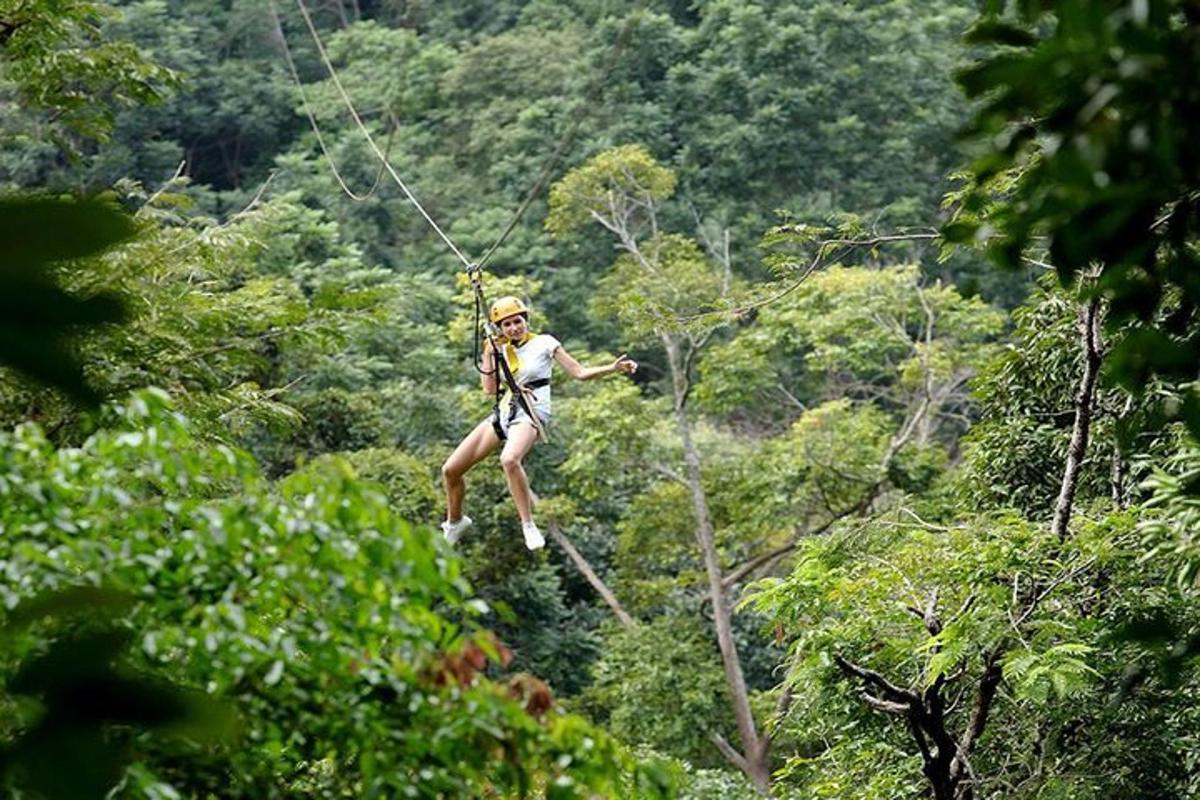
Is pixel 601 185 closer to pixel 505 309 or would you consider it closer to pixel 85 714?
pixel 505 309

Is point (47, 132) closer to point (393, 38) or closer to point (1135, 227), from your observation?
point (1135, 227)

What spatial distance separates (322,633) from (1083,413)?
10.8 feet

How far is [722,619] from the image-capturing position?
12.2 metres

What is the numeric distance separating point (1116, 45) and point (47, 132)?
6609mm

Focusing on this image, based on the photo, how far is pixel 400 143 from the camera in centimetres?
2188

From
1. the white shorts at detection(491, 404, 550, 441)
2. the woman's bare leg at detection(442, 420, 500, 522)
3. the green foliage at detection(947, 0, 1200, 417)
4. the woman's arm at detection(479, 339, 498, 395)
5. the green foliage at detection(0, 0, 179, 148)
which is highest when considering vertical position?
the green foliage at detection(947, 0, 1200, 417)

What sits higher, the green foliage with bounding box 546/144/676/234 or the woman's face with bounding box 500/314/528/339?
the woman's face with bounding box 500/314/528/339

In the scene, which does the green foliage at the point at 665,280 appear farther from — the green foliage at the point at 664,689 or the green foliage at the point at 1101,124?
the green foliage at the point at 1101,124

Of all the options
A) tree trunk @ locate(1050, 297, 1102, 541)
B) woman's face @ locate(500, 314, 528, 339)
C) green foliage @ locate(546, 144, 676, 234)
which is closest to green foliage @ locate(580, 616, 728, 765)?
green foliage @ locate(546, 144, 676, 234)

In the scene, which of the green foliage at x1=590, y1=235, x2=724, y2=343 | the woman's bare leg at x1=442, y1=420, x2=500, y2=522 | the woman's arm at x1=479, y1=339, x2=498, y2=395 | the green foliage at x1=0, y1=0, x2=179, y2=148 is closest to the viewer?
the woman's arm at x1=479, y1=339, x2=498, y2=395

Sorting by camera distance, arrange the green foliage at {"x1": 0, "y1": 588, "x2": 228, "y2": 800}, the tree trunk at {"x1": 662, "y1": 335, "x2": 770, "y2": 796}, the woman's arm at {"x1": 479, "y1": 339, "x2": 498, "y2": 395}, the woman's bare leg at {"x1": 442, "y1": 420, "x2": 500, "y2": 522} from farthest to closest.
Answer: the tree trunk at {"x1": 662, "y1": 335, "x2": 770, "y2": 796} → the woman's bare leg at {"x1": 442, "y1": 420, "x2": 500, "y2": 522} → the woman's arm at {"x1": 479, "y1": 339, "x2": 498, "y2": 395} → the green foliage at {"x1": 0, "y1": 588, "x2": 228, "y2": 800}

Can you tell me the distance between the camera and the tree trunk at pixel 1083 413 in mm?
4781

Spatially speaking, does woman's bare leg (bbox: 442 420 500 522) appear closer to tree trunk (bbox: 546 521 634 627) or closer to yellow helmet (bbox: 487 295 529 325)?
yellow helmet (bbox: 487 295 529 325)

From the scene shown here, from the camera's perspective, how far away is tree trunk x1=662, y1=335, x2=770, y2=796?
1171 centimetres
